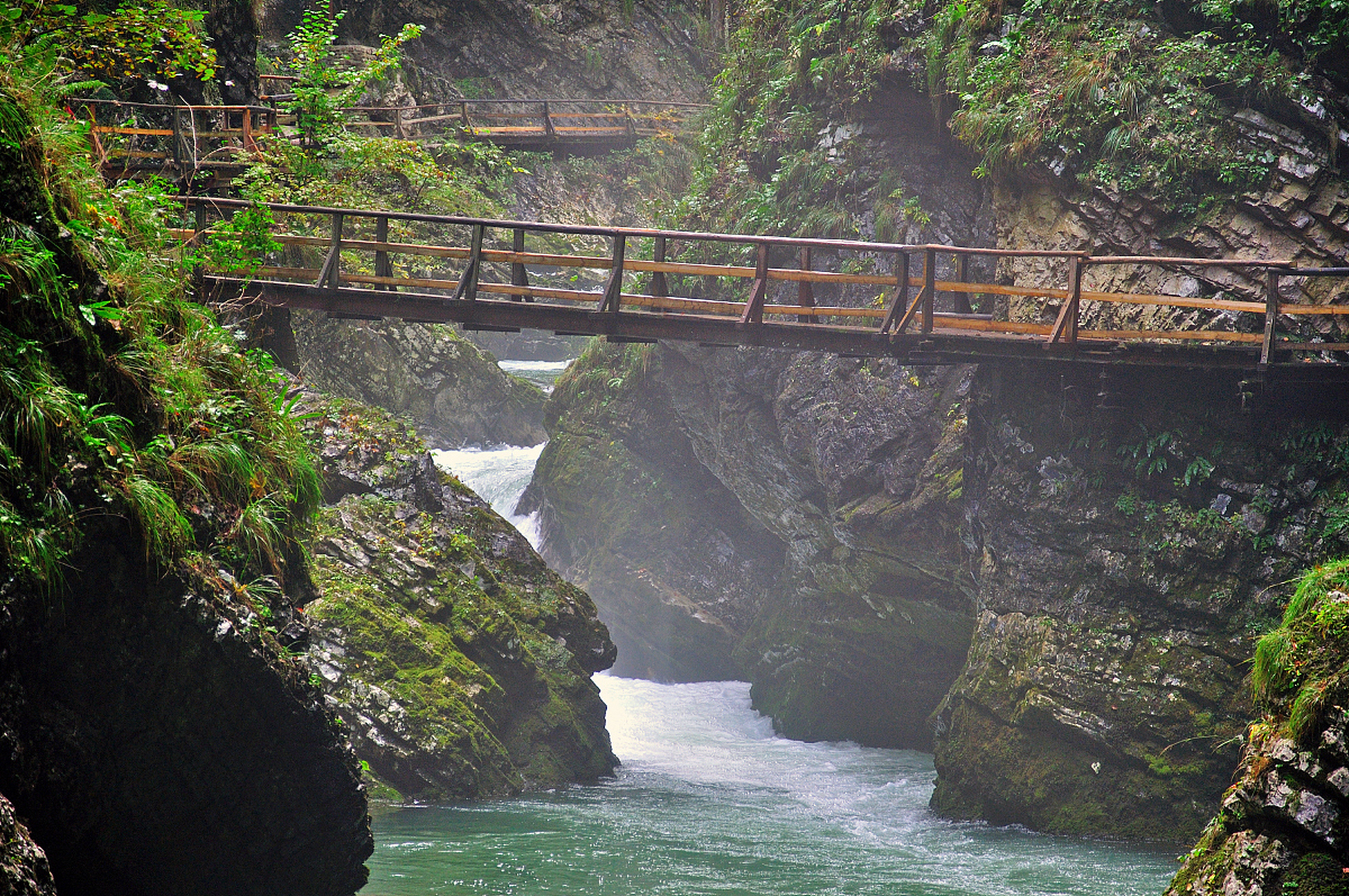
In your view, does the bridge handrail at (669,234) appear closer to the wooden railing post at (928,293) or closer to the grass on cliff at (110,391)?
the wooden railing post at (928,293)

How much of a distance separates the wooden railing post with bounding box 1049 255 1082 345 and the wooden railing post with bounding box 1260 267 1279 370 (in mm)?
1878

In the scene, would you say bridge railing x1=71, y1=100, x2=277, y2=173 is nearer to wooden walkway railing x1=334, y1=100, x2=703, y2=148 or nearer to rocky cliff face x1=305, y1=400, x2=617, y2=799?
rocky cliff face x1=305, y1=400, x2=617, y2=799

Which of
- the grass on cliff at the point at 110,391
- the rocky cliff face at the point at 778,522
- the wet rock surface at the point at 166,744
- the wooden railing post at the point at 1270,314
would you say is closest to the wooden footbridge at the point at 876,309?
the wooden railing post at the point at 1270,314

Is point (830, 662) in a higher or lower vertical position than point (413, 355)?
lower

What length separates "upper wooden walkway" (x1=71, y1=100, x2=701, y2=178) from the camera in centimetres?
1194

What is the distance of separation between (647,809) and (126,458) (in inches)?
347

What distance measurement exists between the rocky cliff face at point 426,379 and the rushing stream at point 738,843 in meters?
11.5

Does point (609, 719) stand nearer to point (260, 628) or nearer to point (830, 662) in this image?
point (830, 662)

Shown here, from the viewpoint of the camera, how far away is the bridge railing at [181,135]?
38.6 ft

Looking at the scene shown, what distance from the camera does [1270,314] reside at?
1036 centimetres

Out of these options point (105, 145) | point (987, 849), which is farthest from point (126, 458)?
point (987, 849)

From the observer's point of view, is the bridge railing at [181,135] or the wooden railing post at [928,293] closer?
the wooden railing post at [928,293]

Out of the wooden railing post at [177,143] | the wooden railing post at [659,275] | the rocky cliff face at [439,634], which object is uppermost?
the wooden railing post at [177,143]

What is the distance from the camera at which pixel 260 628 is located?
6.57m
